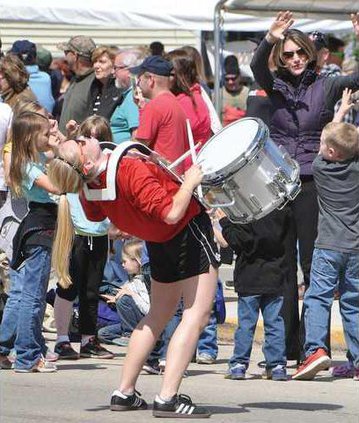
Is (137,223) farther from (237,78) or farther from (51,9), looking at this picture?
(51,9)

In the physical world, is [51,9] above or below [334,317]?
above

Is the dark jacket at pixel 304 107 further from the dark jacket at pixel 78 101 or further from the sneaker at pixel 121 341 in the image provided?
the dark jacket at pixel 78 101

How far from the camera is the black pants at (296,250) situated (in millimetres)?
9391

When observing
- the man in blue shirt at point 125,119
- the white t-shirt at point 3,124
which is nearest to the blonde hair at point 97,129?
the white t-shirt at point 3,124

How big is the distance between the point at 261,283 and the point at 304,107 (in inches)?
50.1

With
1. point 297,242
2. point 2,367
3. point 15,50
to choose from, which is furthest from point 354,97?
point 15,50

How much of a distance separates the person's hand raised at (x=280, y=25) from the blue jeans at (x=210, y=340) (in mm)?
2033

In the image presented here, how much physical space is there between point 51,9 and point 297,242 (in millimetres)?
10656

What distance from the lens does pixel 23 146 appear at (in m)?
9.05

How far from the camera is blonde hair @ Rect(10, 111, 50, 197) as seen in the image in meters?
9.03

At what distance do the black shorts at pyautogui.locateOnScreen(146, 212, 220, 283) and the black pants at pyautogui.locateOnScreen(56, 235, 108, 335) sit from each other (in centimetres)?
252

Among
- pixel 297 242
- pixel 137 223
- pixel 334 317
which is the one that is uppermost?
pixel 137 223

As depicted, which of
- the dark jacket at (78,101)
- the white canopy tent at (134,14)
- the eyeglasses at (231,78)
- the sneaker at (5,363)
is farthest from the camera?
the white canopy tent at (134,14)

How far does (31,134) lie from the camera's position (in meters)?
9.03
